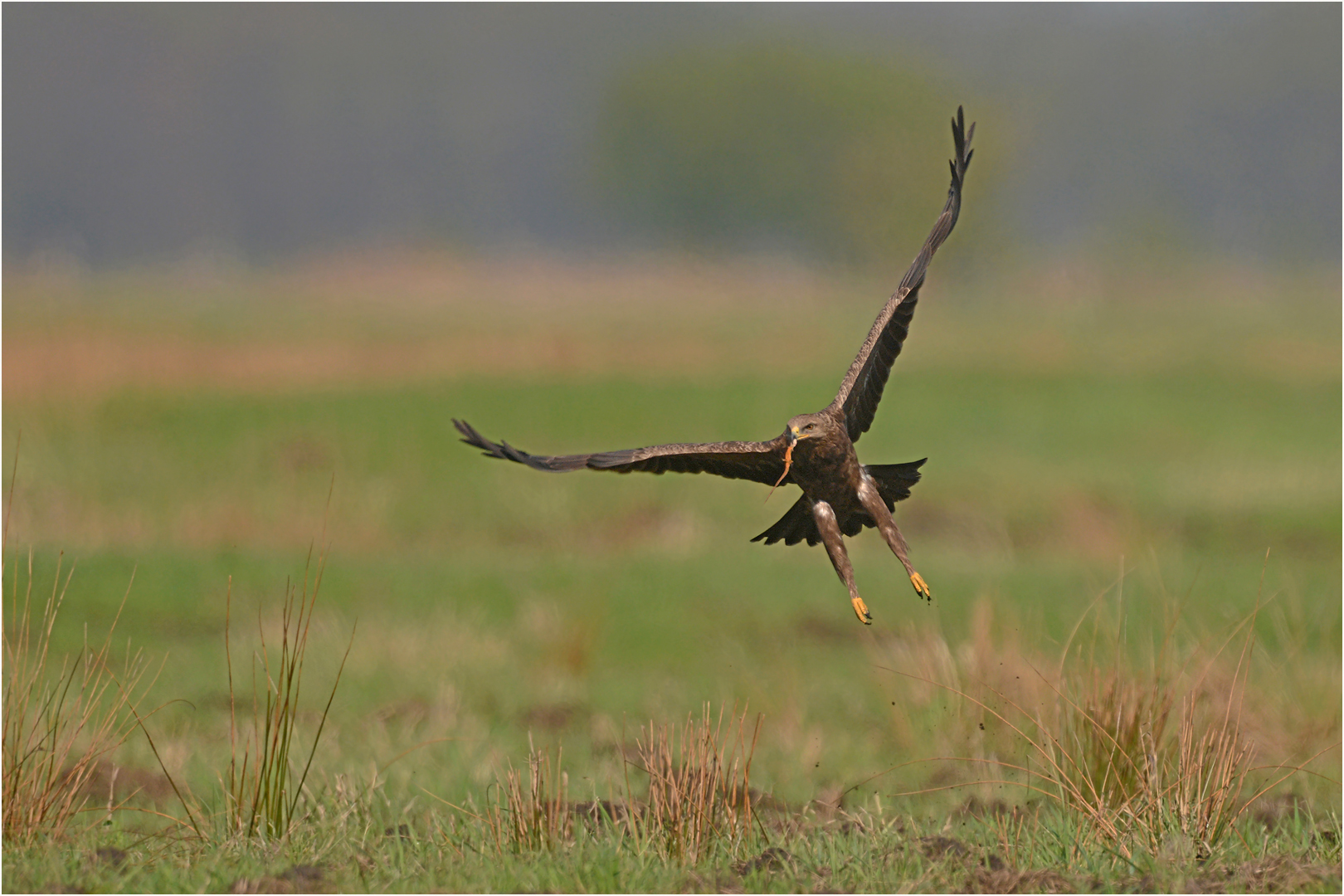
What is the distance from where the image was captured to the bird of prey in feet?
15.1

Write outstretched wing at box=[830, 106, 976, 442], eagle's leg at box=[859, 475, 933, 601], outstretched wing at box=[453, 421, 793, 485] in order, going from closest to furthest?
1. outstretched wing at box=[453, 421, 793, 485]
2. eagle's leg at box=[859, 475, 933, 601]
3. outstretched wing at box=[830, 106, 976, 442]

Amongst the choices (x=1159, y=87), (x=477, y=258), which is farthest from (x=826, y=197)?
(x=1159, y=87)

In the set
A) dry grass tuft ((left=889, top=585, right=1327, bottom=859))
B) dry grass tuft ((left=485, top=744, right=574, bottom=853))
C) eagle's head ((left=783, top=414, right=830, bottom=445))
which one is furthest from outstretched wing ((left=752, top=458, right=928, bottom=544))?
dry grass tuft ((left=485, top=744, right=574, bottom=853))

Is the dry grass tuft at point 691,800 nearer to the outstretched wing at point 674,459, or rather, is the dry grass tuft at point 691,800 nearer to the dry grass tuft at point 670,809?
the dry grass tuft at point 670,809

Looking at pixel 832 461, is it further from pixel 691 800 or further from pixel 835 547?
pixel 691 800

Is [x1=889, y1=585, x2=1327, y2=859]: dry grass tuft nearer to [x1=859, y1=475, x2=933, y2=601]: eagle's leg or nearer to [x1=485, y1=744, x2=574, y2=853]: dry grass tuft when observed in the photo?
[x1=859, y1=475, x2=933, y2=601]: eagle's leg

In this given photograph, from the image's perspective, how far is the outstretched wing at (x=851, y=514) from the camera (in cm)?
526

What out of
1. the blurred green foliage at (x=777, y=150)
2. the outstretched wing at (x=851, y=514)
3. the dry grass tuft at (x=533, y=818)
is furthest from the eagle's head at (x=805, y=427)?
the blurred green foliage at (x=777, y=150)

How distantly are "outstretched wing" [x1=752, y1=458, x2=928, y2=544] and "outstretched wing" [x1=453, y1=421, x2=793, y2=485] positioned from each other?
8.4 inches

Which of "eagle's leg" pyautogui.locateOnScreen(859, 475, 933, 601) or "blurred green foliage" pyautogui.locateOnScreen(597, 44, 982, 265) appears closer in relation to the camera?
"eagle's leg" pyautogui.locateOnScreen(859, 475, 933, 601)

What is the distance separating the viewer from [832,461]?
4883 mm

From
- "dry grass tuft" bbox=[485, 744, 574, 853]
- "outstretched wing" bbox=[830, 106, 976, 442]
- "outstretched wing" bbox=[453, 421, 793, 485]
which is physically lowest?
"dry grass tuft" bbox=[485, 744, 574, 853]

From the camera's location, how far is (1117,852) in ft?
20.7

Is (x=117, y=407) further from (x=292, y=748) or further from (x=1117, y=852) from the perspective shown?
(x=1117, y=852)
